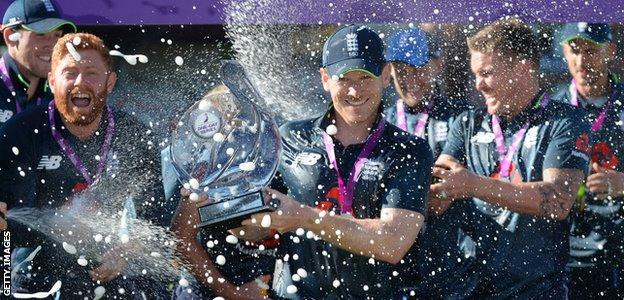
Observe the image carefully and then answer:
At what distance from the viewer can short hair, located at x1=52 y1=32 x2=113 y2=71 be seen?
416 centimetres

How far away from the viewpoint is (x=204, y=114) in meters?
3.81

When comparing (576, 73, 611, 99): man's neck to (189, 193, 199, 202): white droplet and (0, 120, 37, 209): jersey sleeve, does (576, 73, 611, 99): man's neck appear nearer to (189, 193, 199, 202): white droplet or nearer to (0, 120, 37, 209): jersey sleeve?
(189, 193, 199, 202): white droplet

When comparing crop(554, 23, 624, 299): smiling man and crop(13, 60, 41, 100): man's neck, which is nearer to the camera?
crop(554, 23, 624, 299): smiling man

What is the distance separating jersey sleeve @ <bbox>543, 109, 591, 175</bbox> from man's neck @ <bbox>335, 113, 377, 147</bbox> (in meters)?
0.67

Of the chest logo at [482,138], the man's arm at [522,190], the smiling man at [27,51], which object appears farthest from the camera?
the smiling man at [27,51]

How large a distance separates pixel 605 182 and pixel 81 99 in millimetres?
2037

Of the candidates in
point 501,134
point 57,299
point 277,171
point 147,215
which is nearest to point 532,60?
point 501,134

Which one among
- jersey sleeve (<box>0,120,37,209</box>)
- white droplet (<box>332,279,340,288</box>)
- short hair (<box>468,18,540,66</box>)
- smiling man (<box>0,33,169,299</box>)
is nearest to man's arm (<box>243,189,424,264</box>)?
white droplet (<box>332,279,340,288</box>)

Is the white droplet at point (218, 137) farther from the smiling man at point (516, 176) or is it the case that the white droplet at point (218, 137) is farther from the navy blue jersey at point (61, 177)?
the smiling man at point (516, 176)

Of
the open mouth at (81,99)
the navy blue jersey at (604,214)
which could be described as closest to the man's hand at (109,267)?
the open mouth at (81,99)

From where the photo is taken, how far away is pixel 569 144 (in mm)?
3949

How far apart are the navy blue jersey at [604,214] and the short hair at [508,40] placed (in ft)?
0.68

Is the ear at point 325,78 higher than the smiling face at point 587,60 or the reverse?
the reverse

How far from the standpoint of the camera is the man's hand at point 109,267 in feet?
13.4
